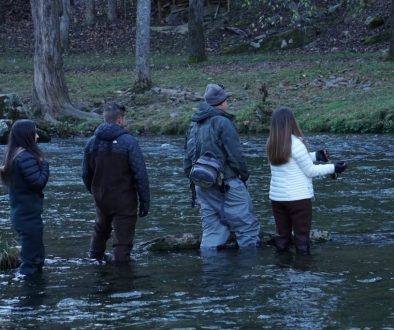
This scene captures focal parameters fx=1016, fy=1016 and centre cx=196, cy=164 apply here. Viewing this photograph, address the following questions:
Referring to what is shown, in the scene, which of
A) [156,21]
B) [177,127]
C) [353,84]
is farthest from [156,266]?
[156,21]

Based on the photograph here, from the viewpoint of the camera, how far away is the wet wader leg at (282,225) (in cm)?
1080

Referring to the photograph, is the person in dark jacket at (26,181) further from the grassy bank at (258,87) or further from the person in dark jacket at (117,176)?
the grassy bank at (258,87)

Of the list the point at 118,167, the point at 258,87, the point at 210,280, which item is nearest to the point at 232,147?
the point at 118,167

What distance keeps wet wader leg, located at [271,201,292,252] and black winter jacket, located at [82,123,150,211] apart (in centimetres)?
144

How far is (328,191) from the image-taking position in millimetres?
16094

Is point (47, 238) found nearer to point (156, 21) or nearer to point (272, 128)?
point (272, 128)

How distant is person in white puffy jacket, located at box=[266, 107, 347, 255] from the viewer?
10508 mm

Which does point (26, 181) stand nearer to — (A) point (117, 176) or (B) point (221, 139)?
(A) point (117, 176)

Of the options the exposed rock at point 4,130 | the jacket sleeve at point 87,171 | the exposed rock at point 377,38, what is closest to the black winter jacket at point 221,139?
the jacket sleeve at point 87,171

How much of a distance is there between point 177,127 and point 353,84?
6.02 m

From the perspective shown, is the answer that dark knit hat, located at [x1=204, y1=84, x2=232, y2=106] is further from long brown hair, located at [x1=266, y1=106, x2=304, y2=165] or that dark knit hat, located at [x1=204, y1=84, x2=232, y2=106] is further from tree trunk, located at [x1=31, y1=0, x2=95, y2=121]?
tree trunk, located at [x1=31, y1=0, x2=95, y2=121]

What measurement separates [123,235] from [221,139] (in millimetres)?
1428

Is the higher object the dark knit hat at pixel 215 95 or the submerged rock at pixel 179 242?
the dark knit hat at pixel 215 95

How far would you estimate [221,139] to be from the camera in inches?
419
